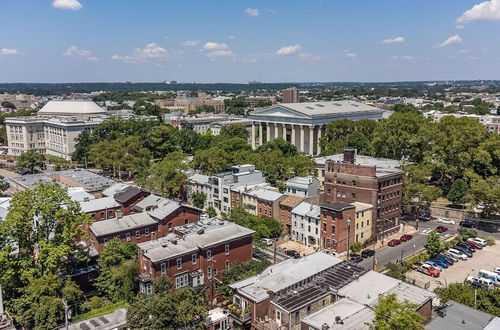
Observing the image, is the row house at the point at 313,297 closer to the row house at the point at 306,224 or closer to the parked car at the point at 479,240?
the row house at the point at 306,224

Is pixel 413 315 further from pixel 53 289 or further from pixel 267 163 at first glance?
pixel 267 163

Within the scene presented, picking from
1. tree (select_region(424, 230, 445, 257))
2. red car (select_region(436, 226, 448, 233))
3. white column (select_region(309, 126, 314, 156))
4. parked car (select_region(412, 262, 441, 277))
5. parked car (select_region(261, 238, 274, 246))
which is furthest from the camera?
white column (select_region(309, 126, 314, 156))

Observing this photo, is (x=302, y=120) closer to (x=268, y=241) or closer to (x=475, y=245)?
(x=268, y=241)

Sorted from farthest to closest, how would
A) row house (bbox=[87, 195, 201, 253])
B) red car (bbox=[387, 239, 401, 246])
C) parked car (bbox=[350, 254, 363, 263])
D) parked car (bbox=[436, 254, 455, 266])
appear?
red car (bbox=[387, 239, 401, 246])
parked car (bbox=[350, 254, 363, 263])
parked car (bbox=[436, 254, 455, 266])
row house (bbox=[87, 195, 201, 253])

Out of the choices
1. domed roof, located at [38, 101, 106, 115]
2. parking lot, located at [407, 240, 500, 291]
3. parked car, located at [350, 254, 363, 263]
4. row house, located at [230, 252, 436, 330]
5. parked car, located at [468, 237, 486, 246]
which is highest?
domed roof, located at [38, 101, 106, 115]

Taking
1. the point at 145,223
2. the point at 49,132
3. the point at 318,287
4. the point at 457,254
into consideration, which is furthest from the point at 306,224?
the point at 49,132

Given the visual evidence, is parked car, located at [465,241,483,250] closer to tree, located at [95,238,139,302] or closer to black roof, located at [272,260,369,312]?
black roof, located at [272,260,369,312]

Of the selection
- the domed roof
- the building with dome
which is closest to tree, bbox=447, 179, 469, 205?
the building with dome
